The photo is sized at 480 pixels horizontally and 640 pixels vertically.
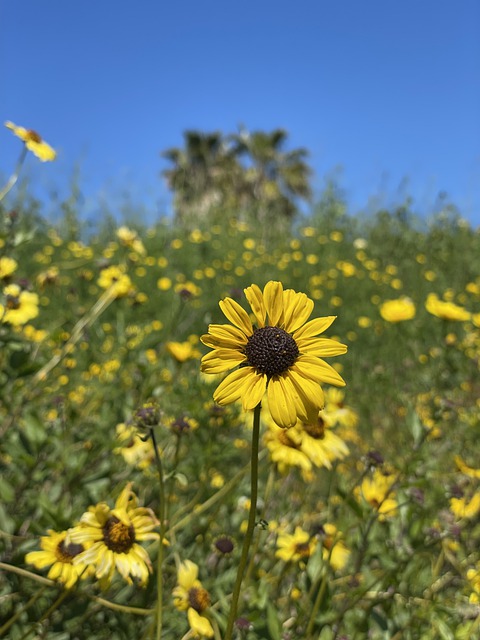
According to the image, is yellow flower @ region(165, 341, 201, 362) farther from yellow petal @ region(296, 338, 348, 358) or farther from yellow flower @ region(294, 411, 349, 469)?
yellow petal @ region(296, 338, 348, 358)

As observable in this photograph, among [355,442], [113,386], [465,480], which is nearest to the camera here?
[465,480]

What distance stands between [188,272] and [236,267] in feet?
2.11

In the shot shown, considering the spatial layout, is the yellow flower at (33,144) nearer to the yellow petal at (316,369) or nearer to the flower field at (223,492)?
the flower field at (223,492)

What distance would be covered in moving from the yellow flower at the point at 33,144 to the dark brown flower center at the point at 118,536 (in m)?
1.41

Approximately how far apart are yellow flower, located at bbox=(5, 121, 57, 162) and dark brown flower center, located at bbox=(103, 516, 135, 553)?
141cm

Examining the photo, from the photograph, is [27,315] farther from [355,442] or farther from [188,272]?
[188,272]

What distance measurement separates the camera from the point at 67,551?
41.5 inches

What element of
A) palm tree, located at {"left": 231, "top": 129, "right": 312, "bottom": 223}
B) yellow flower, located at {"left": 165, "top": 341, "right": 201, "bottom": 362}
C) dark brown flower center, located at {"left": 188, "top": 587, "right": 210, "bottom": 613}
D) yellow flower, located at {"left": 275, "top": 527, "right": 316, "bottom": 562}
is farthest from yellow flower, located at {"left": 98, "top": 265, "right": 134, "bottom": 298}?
palm tree, located at {"left": 231, "top": 129, "right": 312, "bottom": 223}

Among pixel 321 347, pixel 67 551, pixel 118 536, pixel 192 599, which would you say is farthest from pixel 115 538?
pixel 321 347

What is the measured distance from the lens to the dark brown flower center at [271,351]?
0.82 meters

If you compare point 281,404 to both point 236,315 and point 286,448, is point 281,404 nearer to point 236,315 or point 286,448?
point 236,315

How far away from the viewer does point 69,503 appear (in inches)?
70.1

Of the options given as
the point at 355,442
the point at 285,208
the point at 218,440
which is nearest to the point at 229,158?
the point at 285,208

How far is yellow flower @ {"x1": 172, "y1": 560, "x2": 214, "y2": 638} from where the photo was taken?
1.03m
